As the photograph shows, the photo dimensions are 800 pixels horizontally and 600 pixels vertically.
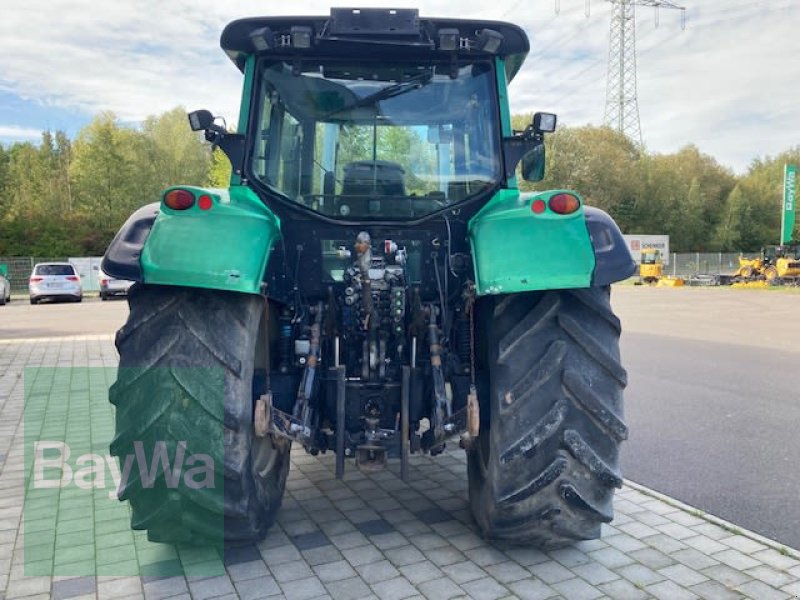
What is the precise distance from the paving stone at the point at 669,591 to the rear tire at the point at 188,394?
1991 mm

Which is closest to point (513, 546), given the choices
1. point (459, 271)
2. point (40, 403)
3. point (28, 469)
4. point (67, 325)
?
point (459, 271)

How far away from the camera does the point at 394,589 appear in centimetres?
325

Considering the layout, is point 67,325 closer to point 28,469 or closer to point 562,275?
point 28,469

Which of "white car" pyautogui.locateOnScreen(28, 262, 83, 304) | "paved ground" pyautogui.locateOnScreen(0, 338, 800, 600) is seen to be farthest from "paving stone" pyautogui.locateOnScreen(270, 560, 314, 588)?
"white car" pyautogui.locateOnScreen(28, 262, 83, 304)

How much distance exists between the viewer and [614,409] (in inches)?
128

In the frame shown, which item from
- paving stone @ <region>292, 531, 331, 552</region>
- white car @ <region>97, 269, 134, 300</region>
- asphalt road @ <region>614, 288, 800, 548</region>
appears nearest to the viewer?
paving stone @ <region>292, 531, 331, 552</region>

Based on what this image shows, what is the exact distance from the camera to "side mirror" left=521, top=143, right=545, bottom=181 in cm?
424

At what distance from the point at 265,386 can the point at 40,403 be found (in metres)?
5.18

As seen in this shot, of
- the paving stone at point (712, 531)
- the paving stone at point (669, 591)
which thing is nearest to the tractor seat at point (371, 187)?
the paving stone at point (669, 591)

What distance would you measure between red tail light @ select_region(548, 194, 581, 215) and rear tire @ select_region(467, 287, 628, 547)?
0.40 m

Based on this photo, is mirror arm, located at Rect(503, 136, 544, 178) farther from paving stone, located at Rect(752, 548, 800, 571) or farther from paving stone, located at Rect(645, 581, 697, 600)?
paving stone, located at Rect(752, 548, 800, 571)

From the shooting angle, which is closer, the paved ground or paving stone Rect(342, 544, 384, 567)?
the paved ground

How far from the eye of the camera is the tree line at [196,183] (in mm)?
46219

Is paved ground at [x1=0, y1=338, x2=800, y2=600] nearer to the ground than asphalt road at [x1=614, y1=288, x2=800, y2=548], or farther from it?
farther from it
